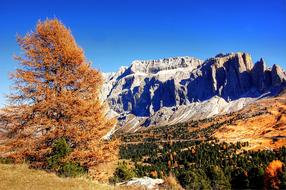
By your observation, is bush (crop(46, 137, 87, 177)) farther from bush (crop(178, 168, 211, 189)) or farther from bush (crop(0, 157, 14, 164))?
bush (crop(178, 168, 211, 189))

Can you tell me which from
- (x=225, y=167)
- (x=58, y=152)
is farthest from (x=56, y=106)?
(x=225, y=167)

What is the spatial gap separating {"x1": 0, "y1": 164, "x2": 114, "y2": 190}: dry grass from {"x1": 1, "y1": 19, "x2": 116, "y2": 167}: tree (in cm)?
477

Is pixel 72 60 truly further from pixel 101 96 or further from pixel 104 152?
pixel 104 152

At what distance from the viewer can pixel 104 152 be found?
27.4 m

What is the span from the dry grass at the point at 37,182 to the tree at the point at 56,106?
477 centimetres

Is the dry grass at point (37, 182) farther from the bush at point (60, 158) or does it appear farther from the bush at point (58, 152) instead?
the bush at point (58, 152)

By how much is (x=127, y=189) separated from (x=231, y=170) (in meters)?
114

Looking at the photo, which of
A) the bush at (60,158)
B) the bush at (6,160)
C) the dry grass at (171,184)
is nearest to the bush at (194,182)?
the dry grass at (171,184)

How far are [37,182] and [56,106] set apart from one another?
30.7ft

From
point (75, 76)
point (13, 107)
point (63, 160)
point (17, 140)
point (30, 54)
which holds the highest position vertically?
point (30, 54)

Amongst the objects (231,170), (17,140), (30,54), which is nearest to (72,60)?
(30,54)

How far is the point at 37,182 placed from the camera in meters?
17.9

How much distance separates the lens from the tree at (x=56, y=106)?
2602 centimetres

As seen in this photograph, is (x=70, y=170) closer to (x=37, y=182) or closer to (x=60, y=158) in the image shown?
(x=60, y=158)
